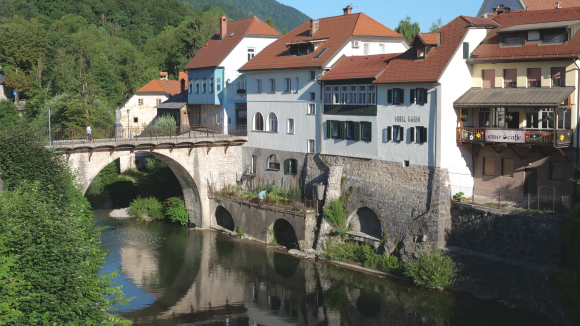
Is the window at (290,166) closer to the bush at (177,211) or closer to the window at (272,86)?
the window at (272,86)

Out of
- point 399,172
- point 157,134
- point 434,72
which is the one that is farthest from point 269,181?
point 434,72

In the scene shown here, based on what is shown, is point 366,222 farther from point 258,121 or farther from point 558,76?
point 558,76

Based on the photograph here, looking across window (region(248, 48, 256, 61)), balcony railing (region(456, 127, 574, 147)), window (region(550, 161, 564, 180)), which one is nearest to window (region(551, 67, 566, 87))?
balcony railing (region(456, 127, 574, 147))

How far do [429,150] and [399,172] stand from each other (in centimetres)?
248

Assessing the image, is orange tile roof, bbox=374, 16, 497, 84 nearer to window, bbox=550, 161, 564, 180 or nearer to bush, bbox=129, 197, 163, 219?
window, bbox=550, 161, 564, 180

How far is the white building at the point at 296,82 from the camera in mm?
46719

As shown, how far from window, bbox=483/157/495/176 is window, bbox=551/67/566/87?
5256 millimetres

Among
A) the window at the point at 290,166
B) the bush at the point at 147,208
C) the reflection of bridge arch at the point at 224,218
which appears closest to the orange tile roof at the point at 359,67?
the window at the point at 290,166

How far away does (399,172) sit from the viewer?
133 ft

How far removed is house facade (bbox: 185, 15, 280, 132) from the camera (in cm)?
5531

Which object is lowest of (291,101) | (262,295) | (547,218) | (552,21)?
(262,295)

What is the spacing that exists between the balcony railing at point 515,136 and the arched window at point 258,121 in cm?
1686

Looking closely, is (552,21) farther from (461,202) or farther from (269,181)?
(269,181)

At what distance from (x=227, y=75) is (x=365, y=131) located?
666 inches
